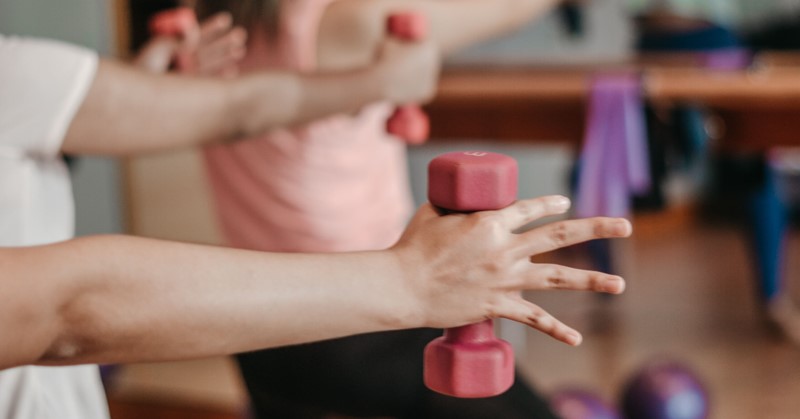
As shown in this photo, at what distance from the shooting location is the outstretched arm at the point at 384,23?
1283 mm

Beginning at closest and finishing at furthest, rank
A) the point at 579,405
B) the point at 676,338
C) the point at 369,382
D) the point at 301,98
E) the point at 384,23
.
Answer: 1. the point at 369,382
2. the point at 301,98
3. the point at 384,23
4. the point at 579,405
5. the point at 676,338

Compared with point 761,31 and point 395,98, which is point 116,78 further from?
point 761,31

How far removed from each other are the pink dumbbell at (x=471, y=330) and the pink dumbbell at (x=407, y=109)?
535mm

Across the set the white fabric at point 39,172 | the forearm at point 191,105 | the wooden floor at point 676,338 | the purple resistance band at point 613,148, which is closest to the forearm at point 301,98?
the forearm at point 191,105

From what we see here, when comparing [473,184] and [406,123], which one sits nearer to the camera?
[473,184]

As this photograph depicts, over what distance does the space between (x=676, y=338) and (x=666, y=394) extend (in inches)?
37.4

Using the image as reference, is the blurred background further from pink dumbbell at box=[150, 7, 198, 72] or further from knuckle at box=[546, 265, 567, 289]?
knuckle at box=[546, 265, 567, 289]

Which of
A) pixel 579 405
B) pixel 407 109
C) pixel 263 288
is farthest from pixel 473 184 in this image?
pixel 579 405

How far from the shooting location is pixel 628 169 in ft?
6.56

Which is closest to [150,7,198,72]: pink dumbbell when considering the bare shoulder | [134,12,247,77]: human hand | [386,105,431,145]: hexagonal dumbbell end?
[134,12,247,77]: human hand

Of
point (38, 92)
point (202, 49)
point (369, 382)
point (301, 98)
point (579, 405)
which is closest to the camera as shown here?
point (38, 92)

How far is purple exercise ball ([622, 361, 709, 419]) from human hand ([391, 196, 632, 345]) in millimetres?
1476

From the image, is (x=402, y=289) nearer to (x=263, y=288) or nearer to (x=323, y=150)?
(x=263, y=288)

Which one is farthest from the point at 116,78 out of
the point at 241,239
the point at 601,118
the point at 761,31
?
the point at 761,31
